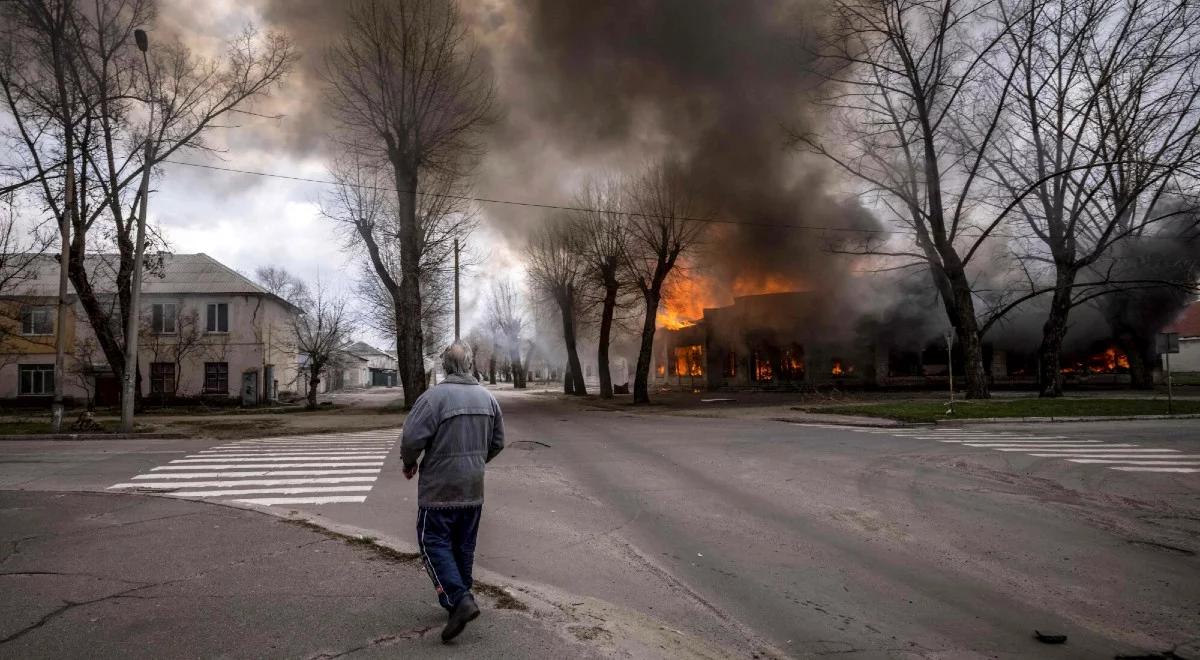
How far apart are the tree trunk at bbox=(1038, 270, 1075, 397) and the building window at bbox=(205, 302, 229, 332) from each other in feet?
118

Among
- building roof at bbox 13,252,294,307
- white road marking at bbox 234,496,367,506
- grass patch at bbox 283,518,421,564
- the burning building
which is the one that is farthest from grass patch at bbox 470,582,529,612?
building roof at bbox 13,252,294,307

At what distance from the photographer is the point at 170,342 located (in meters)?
31.2

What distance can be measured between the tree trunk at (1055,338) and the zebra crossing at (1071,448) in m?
12.0

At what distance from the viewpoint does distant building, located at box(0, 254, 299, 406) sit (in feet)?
99.2

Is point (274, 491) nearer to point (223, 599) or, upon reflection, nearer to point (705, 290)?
point (223, 599)

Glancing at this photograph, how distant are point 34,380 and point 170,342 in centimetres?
655

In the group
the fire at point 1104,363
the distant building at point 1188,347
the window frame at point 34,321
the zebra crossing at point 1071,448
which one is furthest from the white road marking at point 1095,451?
the distant building at point 1188,347

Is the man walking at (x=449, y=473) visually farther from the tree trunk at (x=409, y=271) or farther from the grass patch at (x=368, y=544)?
the tree trunk at (x=409, y=271)

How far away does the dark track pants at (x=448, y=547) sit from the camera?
3.35 m

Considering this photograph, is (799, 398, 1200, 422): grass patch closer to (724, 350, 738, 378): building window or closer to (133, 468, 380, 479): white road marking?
(133, 468, 380, 479): white road marking

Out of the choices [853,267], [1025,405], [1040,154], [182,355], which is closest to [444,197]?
[182,355]

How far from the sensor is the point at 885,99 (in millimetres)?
24219

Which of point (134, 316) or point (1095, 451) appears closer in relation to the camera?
point (1095, 451)

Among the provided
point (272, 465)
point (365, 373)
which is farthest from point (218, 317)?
point (365, 373)
